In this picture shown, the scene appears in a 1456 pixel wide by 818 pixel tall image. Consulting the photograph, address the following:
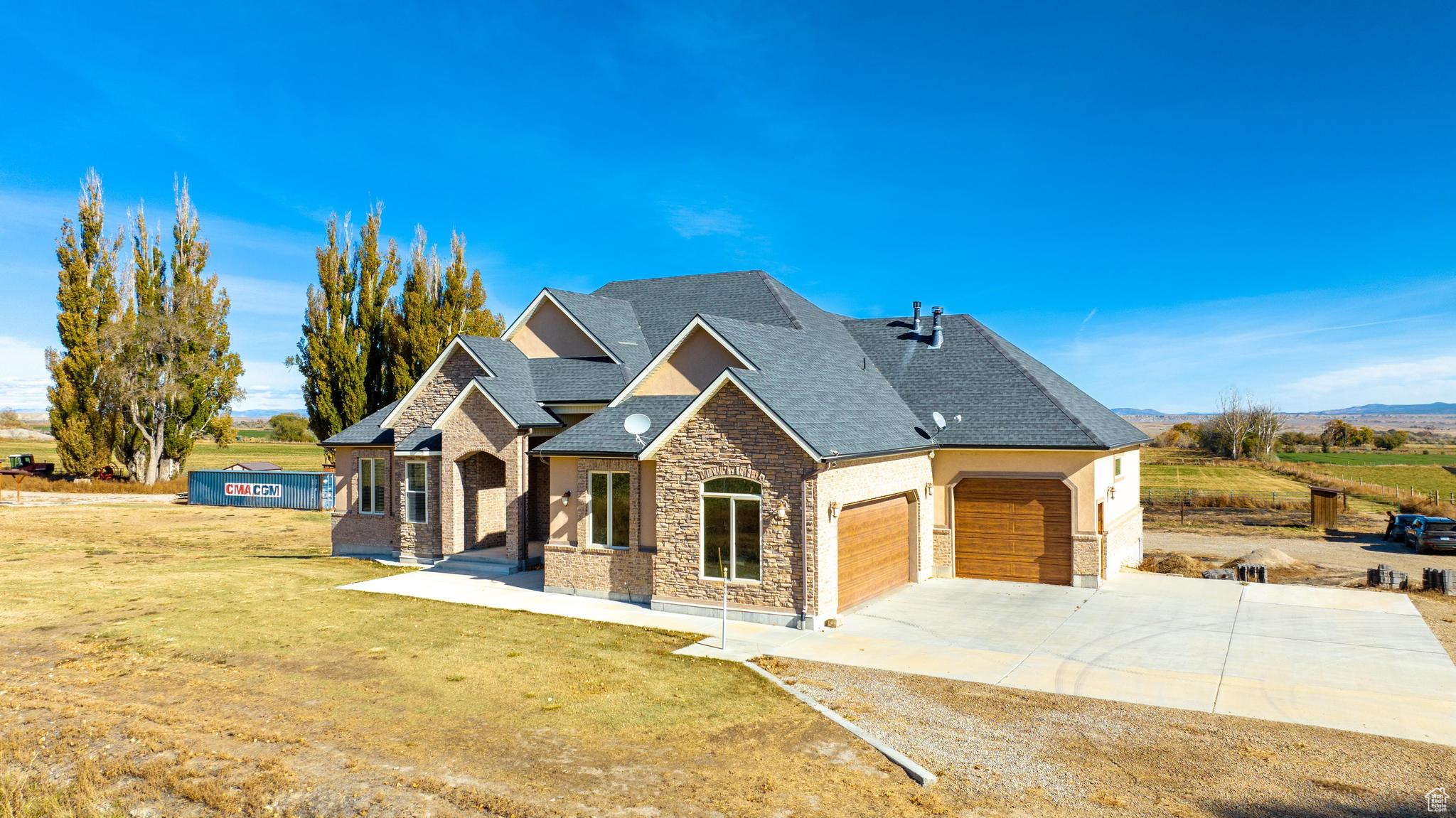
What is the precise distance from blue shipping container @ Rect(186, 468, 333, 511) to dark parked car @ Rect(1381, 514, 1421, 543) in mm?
43666

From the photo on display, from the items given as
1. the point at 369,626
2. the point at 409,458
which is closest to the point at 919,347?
the point at 409,458

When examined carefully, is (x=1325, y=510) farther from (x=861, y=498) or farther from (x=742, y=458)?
(x=742, y=458)

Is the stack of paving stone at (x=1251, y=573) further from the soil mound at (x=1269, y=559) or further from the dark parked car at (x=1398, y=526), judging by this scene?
the dark parked car at (x=1398, y=526)

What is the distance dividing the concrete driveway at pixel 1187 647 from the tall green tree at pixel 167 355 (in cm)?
4688

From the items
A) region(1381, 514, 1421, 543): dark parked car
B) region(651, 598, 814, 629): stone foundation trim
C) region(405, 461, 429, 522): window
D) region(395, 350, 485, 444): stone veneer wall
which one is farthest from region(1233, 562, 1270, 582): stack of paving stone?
region(405, 461, 429, 522): window

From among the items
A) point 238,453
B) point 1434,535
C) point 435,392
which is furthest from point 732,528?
point 238,453

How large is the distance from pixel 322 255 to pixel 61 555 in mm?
22911

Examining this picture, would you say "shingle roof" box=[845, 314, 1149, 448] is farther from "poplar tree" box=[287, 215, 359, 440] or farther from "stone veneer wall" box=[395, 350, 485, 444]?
"poplar tree" box=[287, 215, 359, 440]

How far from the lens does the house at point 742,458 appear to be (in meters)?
16.4

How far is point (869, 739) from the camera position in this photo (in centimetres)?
996

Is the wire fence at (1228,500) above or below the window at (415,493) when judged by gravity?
below

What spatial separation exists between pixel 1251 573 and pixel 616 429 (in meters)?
16.2

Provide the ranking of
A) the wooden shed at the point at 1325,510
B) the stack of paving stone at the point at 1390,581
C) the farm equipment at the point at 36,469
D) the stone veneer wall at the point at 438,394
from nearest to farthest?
the stack of paving stone at the point at 1390,581, the stone veneer wall at the point at 438,394, the wooden shed at the point at 1325,510, the farm equipment at the point at 36,469

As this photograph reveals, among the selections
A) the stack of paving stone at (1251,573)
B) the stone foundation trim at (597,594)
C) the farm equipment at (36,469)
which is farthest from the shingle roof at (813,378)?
the farm equipment at (36,469)
